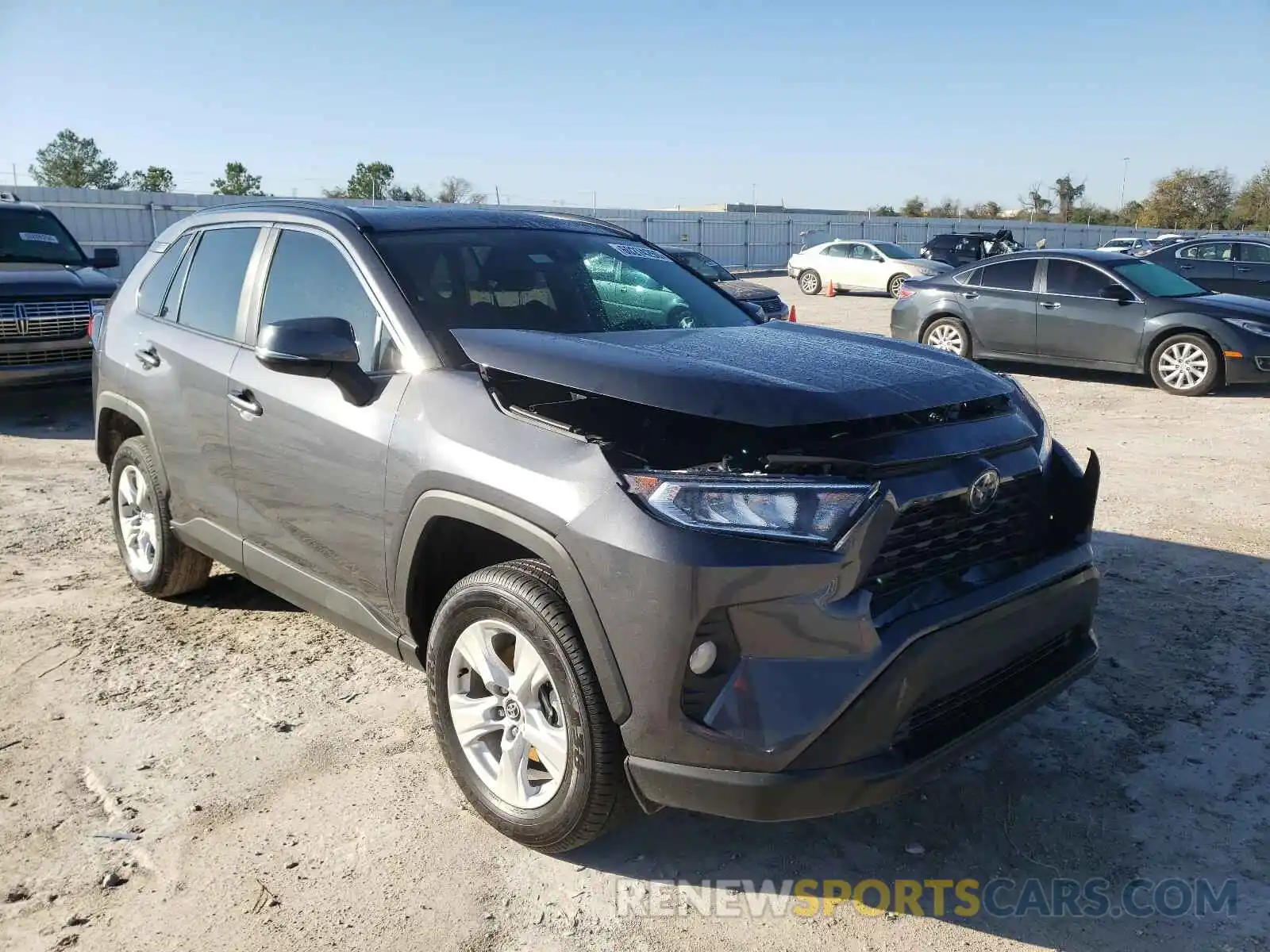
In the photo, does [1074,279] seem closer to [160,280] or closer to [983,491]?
[983,491]

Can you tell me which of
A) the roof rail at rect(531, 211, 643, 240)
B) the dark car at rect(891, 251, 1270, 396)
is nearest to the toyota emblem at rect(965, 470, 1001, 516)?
the roof rail at rect(531, 211, 643, 240)

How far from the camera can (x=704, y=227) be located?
1356 inches

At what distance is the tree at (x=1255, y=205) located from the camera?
2388 inches

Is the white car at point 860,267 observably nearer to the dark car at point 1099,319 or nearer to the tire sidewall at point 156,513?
the dark car at point 1099,319

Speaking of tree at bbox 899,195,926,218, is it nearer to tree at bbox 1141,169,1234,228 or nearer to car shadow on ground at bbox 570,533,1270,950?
tree at bbox 1141,169,1234,228

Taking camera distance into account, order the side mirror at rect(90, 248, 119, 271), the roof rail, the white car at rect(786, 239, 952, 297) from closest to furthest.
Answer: the roof rail < the side mirror at rect(90, 248, 119, 271) < the white car at rect(786, 239, 952, 297)

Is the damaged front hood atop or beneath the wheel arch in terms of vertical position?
atop

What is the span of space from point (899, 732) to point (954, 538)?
58 centimetres

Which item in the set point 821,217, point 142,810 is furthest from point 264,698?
point 821,217

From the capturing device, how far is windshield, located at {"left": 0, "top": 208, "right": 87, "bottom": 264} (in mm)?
10164

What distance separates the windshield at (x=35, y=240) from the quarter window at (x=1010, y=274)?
10.2m

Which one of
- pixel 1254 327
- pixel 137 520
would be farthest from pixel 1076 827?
pixel 1254 327

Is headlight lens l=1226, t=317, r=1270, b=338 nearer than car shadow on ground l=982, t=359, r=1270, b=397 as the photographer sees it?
Yes

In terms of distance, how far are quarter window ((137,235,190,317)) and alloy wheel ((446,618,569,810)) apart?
105 inches
